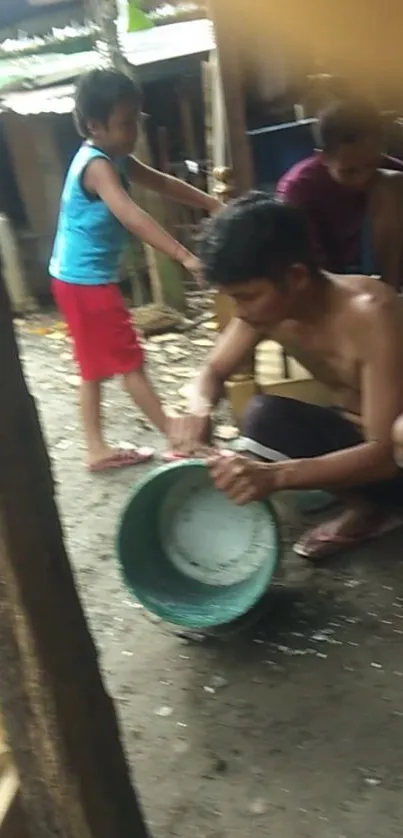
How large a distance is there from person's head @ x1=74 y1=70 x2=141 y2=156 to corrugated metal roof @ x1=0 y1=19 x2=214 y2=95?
1283 mm

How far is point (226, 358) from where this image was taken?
1.75m

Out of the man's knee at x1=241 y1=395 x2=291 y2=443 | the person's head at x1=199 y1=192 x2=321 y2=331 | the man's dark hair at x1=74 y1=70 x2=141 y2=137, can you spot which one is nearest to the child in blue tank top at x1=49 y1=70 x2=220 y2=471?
the man's dark hair at x1=74 y1=70 x2=141 y2=137

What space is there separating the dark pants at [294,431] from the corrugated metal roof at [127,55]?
6.34 feet

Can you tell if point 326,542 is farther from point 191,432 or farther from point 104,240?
point 104,240

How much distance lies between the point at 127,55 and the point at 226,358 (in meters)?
2.00

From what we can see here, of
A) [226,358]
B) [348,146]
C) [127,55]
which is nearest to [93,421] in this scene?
[226,358]

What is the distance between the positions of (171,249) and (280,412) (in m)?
0.47

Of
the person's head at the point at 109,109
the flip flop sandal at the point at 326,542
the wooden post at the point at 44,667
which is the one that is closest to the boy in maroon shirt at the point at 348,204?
the person's head at the point at 109,109

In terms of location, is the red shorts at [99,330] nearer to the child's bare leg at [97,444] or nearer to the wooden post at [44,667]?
the child's bare leg at [97,444]

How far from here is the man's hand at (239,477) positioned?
1.40 m

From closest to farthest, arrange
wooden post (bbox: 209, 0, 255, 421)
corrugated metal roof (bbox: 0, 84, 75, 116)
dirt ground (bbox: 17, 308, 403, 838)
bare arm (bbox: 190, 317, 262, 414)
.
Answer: dirt ground (bbox: 17, 308, 403, 838), bare arm (bbox: 190, 317, 262, 414), wooden post (bbox: 209, 0, 255, 421), corrugated metal roof (bbox: 0, 84, 75, 116)

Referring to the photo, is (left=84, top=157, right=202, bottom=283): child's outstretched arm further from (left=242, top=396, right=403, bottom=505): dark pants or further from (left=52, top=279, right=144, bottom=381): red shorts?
(left=242, top=396, right=403, bottom=505): dark pants

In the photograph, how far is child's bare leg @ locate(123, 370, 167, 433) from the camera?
86.1 inches

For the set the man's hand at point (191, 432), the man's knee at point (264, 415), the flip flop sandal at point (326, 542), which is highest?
the man's hand at point (191, 432)
